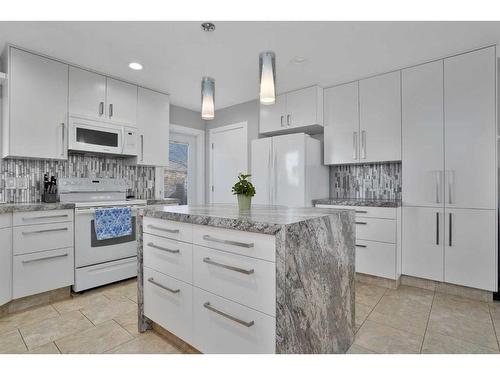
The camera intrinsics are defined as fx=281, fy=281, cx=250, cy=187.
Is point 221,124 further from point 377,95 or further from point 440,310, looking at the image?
point 440,310

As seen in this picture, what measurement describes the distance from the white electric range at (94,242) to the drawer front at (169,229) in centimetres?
96

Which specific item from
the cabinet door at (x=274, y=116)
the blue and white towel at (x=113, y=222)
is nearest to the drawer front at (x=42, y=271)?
the blue and white towel at (x=113, y=222)

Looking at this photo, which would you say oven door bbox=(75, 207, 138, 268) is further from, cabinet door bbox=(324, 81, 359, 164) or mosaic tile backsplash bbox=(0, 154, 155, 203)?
cabinet door bbox=(324, 81, 359, 164)

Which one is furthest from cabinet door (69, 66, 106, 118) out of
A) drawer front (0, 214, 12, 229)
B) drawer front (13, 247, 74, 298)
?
drawer front (13, 247, 74, 298)

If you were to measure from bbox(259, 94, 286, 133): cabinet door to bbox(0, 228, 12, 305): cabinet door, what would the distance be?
2969mm

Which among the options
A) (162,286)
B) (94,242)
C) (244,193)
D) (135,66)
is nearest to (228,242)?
(244,193)

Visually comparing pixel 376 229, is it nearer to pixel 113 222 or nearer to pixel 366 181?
pixel 366 181

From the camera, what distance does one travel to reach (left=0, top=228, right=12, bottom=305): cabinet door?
7.30 feet

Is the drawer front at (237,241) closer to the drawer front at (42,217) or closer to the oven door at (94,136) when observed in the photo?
the drawer front at (42,217)

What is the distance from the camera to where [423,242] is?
9.13 feet

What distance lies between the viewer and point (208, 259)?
4.87 feet

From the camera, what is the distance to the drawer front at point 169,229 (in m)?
1.61

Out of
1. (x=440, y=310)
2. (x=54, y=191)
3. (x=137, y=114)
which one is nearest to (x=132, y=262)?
(x=54, y=191)

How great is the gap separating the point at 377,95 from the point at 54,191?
3.56 m
